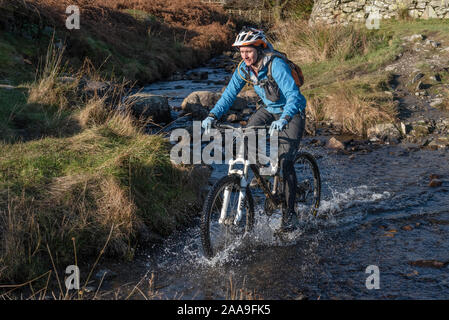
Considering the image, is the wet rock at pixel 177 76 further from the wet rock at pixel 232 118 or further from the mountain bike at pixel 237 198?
the mountain bike at pixel 237 198

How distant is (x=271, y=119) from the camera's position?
6633mm

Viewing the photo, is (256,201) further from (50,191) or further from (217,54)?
(217,54)

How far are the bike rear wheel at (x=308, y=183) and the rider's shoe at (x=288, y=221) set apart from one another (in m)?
0.40

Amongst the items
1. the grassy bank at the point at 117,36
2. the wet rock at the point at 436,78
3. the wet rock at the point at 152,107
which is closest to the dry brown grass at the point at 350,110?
the wet rock at the point at 436,78

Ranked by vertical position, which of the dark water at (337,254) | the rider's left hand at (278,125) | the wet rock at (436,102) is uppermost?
the rider's left hand at (278,125)

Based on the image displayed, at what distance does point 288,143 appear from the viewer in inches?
251

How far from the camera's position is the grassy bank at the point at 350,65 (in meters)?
12.1

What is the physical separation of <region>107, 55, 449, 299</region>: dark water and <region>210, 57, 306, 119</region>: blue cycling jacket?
173 cm

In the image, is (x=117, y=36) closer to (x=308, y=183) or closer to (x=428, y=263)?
(x=308, y=183)

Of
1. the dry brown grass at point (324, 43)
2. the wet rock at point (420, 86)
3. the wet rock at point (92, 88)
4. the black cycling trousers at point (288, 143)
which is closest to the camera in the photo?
the black cycling trousers at point (288, 143)

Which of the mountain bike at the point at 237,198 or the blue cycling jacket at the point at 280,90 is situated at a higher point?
the blue cycling jacket at the point at 280,90

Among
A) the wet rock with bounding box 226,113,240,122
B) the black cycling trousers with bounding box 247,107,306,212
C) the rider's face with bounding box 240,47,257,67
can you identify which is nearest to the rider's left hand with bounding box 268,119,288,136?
the black cycling trousers with bounding box 247,107,306,212

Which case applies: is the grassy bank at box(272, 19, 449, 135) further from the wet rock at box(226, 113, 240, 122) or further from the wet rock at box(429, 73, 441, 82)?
the wet rock at box(226, 113, 240, 122)
